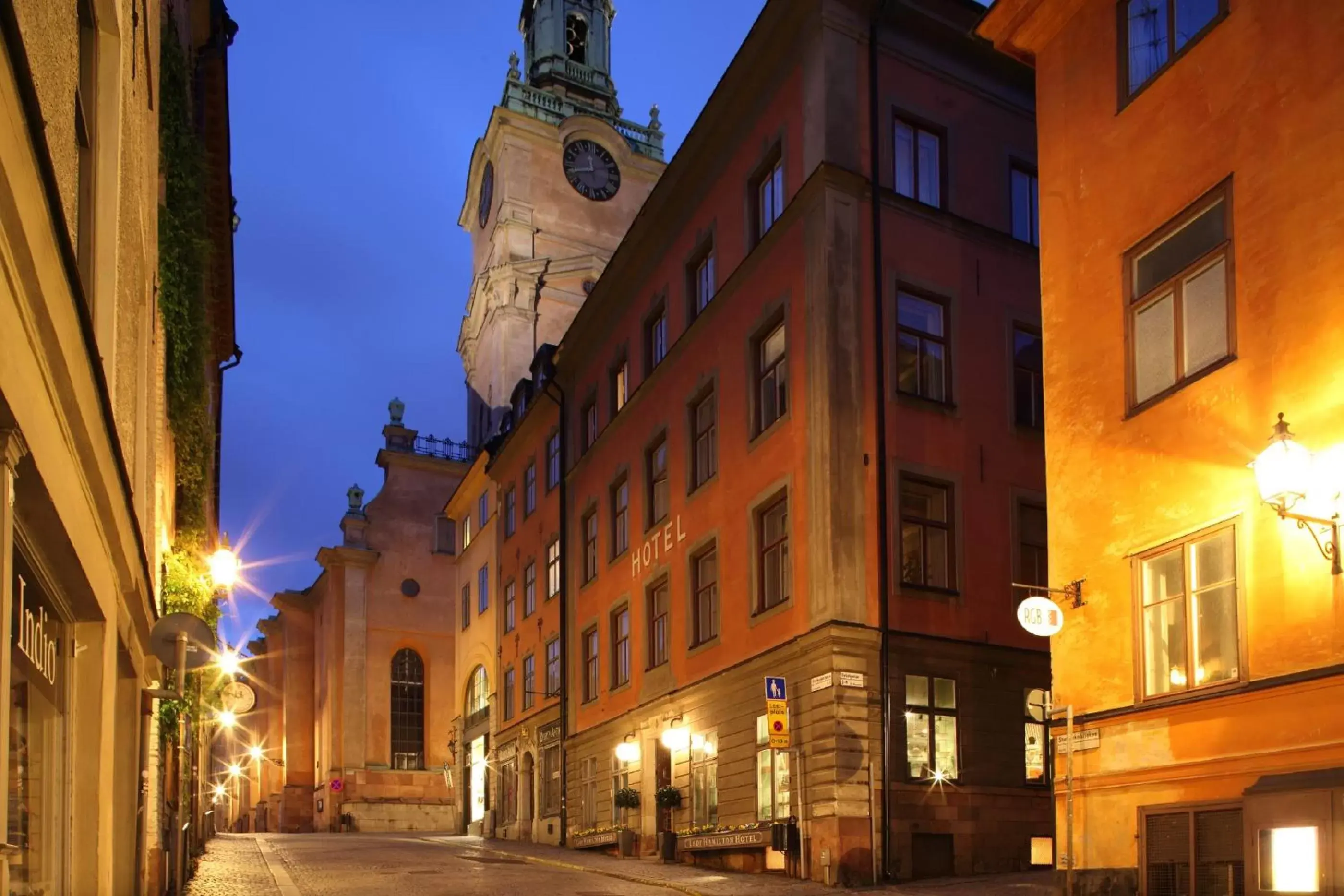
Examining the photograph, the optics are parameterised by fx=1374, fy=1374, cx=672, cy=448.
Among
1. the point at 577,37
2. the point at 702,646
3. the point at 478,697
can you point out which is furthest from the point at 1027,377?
the point at 577,37

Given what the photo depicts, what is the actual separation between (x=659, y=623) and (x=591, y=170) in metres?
37.2

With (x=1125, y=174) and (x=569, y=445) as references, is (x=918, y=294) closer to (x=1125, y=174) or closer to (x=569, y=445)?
(x=1125, y=174)

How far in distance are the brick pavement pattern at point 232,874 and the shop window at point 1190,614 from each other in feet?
39.0

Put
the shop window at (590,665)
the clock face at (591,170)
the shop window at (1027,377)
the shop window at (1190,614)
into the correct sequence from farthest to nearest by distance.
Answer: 1. the clock face at (591,170)
2. the shop window at (590,665)
3. the shop window at (1027,377)
4. the shop window at (1190,614)

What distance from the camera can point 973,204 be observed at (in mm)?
24578

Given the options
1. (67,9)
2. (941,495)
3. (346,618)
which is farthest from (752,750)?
(346,618)

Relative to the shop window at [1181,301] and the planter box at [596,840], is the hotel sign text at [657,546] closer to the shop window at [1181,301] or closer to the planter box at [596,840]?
the planter box at [596,840]

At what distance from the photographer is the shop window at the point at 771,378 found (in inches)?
936

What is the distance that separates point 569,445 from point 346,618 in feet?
83.2

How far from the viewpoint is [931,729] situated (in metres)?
21.9

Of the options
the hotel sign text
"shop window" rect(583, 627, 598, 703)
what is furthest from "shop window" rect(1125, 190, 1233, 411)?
"shop window" rect(583, 627, 598, 703)

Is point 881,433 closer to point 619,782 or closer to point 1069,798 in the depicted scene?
point 1069,798

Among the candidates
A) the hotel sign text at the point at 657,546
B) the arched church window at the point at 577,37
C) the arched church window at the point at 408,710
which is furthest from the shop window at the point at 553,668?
the arched church window at the point at 577,37

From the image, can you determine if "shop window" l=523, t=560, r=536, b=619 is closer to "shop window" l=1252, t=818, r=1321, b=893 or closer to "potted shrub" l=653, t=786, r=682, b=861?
"potted shrub" l=653, t=786, r=682, b=861
